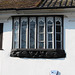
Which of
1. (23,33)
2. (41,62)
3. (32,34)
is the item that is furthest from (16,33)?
(41,62)

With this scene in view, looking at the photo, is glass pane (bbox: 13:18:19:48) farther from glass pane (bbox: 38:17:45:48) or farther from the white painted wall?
glass pane (bbox: 38:17:45:48)

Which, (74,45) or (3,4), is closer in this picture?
(74,45)

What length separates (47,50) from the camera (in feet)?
35.8

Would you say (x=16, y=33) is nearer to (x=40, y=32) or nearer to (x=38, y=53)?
(x=40, y=32)

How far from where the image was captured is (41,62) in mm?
11023

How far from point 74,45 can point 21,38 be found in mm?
2684

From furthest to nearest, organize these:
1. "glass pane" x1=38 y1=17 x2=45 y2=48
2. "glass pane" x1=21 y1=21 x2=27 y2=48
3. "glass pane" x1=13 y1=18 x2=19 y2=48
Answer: "glass pane" x1=13 y1=18 x2=19 y2=48, "glass pane" x1=21 y1=21 x2=27 y2=48, "glass pane" x1=38 y1=17 x2=45 y2=48

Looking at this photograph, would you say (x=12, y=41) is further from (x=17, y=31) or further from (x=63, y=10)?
(x=63, y=10)

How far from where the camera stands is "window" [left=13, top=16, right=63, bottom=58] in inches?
436

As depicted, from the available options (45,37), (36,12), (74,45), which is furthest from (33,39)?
(74,45)

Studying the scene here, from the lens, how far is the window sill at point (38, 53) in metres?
10.8

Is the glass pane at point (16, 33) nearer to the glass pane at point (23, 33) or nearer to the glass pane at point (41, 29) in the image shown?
the glass pane at point (23, 33)

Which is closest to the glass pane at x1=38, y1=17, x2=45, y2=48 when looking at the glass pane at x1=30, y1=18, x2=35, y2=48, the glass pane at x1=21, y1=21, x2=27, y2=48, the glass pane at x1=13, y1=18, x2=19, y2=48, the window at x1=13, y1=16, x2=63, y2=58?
the window at x1=13, y1=16, x2=63, y2=58

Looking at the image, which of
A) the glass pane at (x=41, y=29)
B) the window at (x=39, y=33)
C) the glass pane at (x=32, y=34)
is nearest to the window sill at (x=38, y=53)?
the window at (x=39, y=33)
